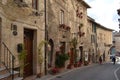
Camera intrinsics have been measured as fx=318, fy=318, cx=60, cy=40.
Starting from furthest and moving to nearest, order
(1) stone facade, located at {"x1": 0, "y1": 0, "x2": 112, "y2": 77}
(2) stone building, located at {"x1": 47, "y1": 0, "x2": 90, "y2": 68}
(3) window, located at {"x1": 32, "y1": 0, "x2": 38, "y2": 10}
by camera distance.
→ (2) stone building, located at {"x1": 47, "y1": 0, "x2": 90, "y2": 68}
(3) window, located at {"x1": 32, "y1": 0, "x2": 38, "y2": 10}
(1) stone facade, located at {"x1": 0, "y1": 0, "x2": 112, "y2": 77}

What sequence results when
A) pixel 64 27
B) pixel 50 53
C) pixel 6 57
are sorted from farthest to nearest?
1. pixel 64 27
2. pixel 50 53
3. pixel 6 57

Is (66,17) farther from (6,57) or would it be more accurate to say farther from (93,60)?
(93,60)

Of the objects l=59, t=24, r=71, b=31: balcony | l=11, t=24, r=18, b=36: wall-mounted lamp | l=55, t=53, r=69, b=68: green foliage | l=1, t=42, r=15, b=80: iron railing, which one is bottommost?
l=55, t=53, r=69, b=68: green foliage

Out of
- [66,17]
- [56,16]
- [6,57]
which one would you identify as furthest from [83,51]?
[6,57]

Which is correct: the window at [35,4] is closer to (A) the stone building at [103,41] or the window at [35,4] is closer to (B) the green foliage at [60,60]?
(B) the green foliage at [60,60]

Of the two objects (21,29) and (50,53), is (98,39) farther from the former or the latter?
(21,29)

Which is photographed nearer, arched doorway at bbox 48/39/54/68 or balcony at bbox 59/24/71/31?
arched doorway at bbox 48/39/54/68

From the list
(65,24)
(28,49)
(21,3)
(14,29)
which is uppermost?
(21,3)

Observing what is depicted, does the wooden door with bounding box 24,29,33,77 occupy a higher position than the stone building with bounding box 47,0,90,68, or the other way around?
the stone building with bounding box 47,0,90,68

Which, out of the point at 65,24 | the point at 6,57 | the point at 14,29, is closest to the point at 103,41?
Answer: the point at 65,24

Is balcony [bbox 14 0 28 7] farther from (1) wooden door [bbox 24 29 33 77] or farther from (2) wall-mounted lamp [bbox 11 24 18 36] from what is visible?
(1) wooden door [bbox 24 29 33 77]

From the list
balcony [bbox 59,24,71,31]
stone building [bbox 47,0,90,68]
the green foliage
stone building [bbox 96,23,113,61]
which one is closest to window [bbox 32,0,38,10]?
stone building [bbox 47,0,90,68]

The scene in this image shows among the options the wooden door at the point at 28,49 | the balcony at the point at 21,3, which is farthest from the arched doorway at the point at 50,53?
the balcony at the point at 21,3

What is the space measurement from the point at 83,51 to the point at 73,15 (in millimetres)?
7397
